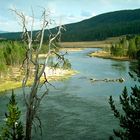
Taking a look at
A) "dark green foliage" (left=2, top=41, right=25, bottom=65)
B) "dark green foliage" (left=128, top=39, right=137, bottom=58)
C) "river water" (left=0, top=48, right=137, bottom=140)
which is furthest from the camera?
"dark green foliage" (left=128, top=39, right=137, bottom=58)

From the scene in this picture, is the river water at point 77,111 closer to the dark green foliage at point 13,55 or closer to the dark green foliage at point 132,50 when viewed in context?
the dark green foliage at point 13,55

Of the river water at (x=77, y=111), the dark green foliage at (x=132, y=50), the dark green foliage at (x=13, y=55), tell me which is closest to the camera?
the river water at (x=77, y=111)

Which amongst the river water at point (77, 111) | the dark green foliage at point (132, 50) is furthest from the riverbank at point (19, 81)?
the dark green foliage at point (132, 50)

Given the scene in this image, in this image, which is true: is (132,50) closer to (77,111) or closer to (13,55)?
(13,55)

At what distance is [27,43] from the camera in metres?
35.8

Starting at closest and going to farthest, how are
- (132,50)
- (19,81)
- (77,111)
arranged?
(77,111), (19,81), (132,50)

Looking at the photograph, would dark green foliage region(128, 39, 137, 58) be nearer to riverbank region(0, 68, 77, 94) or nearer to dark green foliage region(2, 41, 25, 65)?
riverbank region(0, 68, 77, 94)

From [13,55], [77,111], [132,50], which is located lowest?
[77,111]

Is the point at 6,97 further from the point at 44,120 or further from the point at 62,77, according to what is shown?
the point at 62,77

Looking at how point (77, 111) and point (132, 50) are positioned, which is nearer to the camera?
point (77, 111)

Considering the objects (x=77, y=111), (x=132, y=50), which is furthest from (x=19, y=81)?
(x=132, y=50)

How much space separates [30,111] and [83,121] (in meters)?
30.0

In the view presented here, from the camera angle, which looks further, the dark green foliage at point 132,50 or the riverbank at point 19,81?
the dark green foliage at point 132,50

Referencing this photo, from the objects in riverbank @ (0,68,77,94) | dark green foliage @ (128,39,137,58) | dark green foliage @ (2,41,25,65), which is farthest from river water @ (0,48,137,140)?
dark green foliage @ (128,39,137,58)
